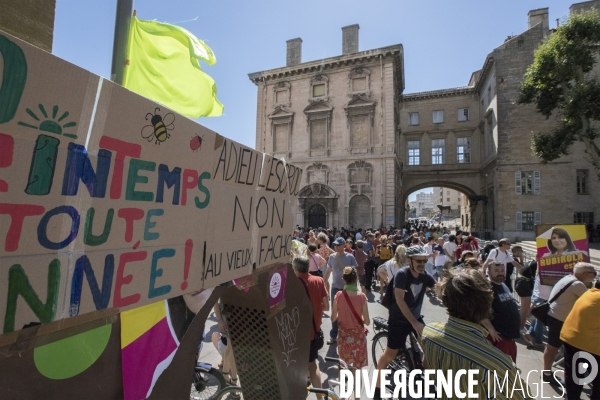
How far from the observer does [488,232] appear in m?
26.3

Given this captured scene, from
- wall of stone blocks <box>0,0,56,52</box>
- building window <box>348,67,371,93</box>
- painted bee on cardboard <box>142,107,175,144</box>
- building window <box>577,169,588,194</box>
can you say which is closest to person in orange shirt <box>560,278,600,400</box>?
painted bee on cardboard <box>142,107,175,144</box>

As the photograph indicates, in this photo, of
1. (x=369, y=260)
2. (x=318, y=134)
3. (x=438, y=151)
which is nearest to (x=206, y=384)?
(x=369, y=260)

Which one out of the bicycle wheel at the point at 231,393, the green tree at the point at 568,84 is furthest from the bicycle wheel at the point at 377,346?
the green tree at the point at 568,84

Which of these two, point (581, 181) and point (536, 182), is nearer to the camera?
point (581, 181)

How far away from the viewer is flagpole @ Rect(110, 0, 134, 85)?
7.45ft

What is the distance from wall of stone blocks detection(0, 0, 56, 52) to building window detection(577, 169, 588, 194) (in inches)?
1189

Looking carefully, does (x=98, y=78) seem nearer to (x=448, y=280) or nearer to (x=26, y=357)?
(x=26, y=357)

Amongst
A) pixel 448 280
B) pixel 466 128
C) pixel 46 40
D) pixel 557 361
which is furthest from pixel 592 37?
pixel 46 40

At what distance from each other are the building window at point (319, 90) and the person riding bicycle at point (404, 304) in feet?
81.0

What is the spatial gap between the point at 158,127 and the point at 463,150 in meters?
35.3

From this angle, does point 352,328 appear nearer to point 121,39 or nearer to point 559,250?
point 121,39

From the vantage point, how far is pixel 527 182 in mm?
23703

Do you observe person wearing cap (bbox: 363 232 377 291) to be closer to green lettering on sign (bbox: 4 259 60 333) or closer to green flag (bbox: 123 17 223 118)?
green flag (bbox: 123 17 223 118)

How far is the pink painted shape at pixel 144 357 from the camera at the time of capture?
1.29 metres
